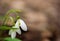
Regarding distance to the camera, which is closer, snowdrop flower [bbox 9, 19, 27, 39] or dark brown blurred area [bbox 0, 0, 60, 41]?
snowdrop flower [bbox 9, 19, 27, 39]

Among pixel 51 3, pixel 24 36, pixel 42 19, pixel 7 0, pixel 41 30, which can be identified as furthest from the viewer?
pixel 51 3

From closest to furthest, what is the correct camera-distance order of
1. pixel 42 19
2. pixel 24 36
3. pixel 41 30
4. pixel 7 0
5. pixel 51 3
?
pixel 24 36 < pixel 41 30 < pixel 42 19 < pixel 7 0 < pixel 51 3

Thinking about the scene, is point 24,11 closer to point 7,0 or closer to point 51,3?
point 7,0

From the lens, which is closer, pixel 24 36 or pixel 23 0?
pixel 24 36

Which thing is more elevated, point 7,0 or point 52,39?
point 7,0

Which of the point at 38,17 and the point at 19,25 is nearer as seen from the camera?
the point at 19,25

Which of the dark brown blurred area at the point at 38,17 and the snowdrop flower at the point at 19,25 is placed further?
the dark brown blurred area at the point at 38,17

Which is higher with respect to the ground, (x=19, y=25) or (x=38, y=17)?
(x=38, y=17)

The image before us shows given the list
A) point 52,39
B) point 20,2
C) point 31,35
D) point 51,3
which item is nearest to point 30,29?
point 31,35
